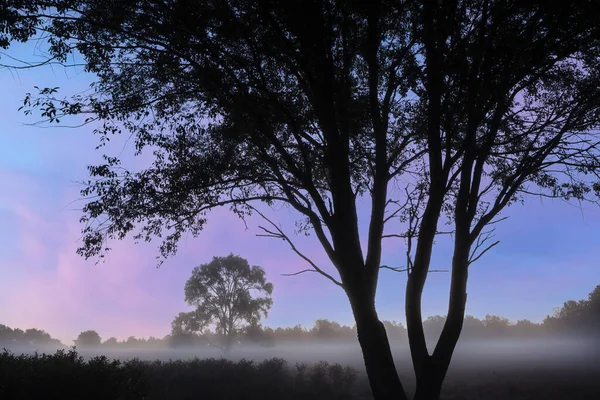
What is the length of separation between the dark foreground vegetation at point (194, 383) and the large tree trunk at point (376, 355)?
680 centimetres

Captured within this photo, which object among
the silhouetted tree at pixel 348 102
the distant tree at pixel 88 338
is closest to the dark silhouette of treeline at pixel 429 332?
the distant tree at pixel 88 338

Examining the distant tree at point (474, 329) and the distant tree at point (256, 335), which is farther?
the distant tree at point (474, 329)

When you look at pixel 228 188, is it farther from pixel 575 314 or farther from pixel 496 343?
pixel 496 343

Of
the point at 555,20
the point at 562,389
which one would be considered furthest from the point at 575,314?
the point at 555,20

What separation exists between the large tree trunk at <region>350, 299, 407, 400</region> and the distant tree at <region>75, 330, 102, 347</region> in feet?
344

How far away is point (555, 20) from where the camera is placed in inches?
266

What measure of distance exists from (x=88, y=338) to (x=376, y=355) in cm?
10657

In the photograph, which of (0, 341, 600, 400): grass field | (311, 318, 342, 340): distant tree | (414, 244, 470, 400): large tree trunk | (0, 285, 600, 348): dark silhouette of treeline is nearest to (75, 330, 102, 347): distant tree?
(0, 285, 600, 348): dark silhouette of treeline

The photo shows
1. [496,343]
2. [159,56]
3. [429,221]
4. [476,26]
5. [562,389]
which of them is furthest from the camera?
[496,343]

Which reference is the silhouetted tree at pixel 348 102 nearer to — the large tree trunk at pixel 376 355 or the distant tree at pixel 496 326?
the large tree trunk at pixel 376 355

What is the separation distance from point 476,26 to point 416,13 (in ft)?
4.04

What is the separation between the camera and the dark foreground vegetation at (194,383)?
827 cm

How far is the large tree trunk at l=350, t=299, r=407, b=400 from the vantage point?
5707 mm

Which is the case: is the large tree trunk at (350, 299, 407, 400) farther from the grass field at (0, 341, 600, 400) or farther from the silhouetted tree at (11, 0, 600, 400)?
the grass field at (0, 341, 600, 400)
